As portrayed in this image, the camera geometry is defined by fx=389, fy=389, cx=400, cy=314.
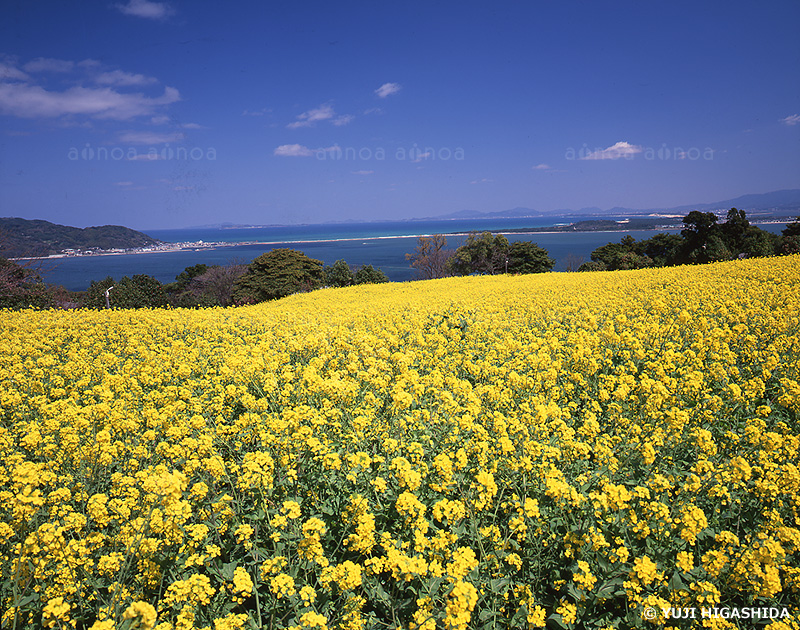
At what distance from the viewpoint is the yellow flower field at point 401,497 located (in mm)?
2818

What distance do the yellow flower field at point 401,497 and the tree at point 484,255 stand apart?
179 ft

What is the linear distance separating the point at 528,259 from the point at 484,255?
22.0ft

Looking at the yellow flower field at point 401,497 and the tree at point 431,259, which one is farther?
the tree at point 431,259

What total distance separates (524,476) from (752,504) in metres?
2.11

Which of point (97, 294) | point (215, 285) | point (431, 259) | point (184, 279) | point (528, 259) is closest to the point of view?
point (97, 294)

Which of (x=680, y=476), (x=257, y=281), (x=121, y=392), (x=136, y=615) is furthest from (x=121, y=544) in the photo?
(x=257, y=281)

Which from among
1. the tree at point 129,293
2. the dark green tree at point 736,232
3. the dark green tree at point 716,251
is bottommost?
the tree at point 129,293

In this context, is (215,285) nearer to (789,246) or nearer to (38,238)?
(789,246)

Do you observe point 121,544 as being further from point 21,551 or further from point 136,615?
point 136,615

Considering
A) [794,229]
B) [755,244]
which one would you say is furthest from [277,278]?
[794,229]

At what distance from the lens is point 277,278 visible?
48156 millimetres

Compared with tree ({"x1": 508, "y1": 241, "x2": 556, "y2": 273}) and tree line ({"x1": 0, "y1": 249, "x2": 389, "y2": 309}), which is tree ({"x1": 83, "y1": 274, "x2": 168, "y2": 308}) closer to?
tree line ({"x1": 0, "y1": 249, "x2": 389, "y2": 309})

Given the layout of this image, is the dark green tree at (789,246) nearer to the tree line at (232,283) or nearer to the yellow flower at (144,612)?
the tree line at (232,283)

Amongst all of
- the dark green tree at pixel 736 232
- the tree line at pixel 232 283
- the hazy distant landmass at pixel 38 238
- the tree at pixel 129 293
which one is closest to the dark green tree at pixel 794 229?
the dark green tree at pixel 736 232
